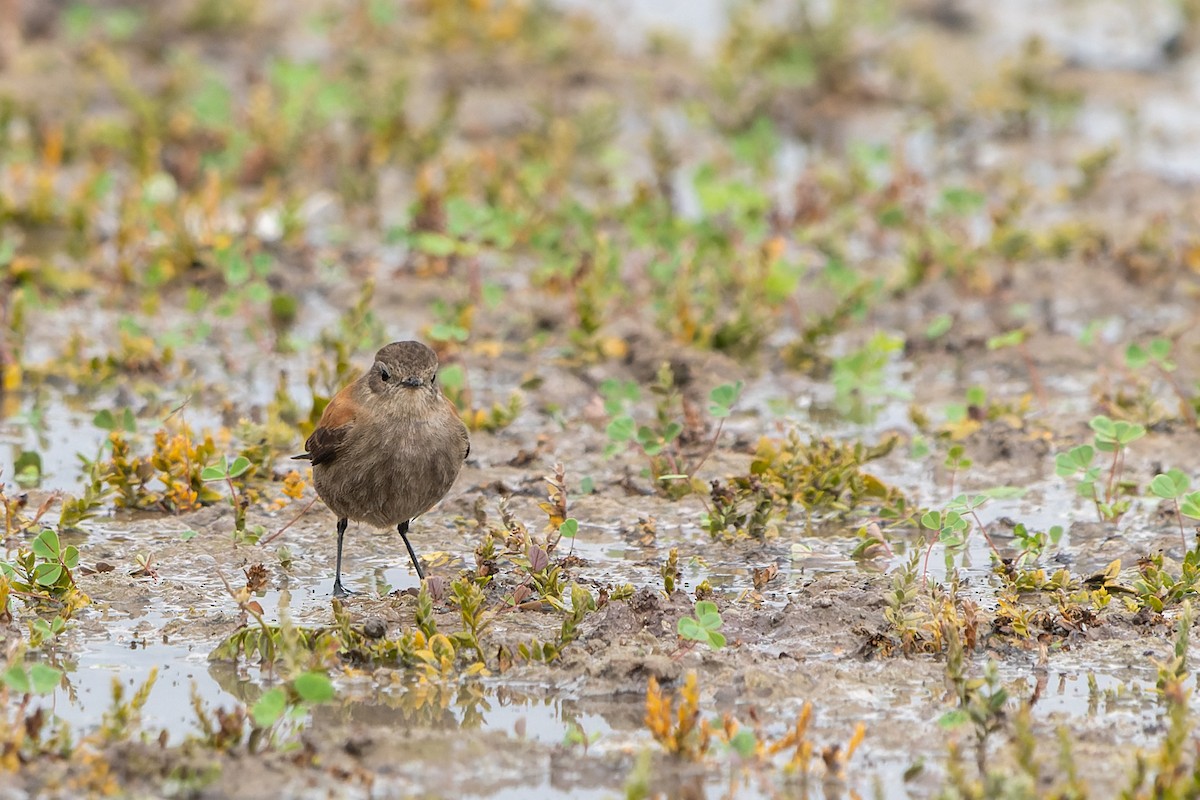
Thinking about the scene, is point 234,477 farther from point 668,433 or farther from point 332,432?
point 668,433

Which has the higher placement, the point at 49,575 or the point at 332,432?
the point at 332,432

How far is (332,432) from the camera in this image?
6.41m

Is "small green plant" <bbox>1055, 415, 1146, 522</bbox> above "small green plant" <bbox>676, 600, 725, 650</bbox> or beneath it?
above

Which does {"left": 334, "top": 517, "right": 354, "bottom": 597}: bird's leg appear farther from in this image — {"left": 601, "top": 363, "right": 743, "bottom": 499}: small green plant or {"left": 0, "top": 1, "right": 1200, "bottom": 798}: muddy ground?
{"left": 601, "top": 363, "right": 743, "bottom": 499}: small green plant

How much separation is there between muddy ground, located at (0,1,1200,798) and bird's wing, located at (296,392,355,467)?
0.43 meters

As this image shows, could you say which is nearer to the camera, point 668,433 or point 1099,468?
point 1099,468

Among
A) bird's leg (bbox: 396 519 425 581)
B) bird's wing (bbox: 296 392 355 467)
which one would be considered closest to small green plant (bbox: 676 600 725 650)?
bird's leg (bbox: 396 519 425 581)

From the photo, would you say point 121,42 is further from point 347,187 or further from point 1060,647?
point 1060,647

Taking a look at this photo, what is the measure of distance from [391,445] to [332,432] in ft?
0.81

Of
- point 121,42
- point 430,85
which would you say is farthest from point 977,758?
point 121,42

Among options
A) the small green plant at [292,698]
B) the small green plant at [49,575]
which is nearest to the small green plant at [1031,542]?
the small green plant at [292,698]

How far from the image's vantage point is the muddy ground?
5.11 m

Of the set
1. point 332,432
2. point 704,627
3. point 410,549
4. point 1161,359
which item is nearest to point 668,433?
point 410,549

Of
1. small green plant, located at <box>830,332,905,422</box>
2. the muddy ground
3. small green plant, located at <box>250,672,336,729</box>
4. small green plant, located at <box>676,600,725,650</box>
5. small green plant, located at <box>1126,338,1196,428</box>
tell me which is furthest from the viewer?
small green plant, located at <box>830,332,905,422</box>
